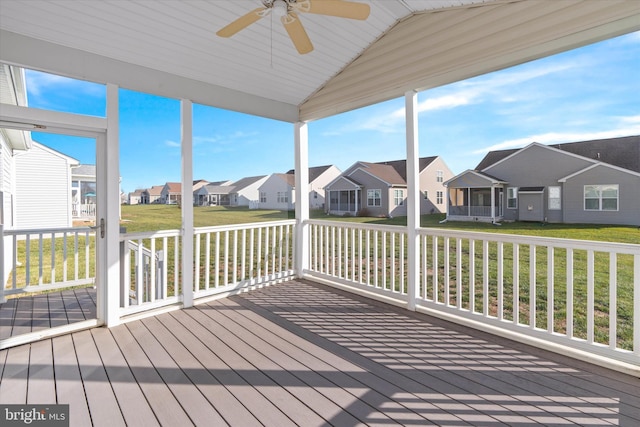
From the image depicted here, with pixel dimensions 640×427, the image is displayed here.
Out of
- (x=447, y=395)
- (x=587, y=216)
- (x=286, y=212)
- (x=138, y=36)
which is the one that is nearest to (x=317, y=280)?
(x=286, y=212)

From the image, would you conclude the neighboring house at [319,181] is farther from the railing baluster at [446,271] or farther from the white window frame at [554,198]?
the white window frame at [554,198]

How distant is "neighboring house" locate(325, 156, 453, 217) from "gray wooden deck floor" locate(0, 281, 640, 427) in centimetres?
126

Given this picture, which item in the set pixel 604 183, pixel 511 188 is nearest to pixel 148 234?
pixel 511 188

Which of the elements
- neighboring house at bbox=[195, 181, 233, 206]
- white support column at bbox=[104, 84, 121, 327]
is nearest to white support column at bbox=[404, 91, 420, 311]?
neighboring house at bbox=[195, 181, 233, 206]

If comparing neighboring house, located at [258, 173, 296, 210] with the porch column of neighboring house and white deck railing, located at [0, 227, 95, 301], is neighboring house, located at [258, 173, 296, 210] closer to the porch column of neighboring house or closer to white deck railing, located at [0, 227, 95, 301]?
white deck railing, located at [0, 227, 95, 301]

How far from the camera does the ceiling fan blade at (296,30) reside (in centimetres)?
224

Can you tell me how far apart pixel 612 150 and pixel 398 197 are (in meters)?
1.87

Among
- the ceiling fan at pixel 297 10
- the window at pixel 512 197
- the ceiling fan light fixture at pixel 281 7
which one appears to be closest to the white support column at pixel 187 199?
the ceiling fan at pixel 297 10

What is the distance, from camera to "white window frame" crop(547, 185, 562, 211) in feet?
8.85

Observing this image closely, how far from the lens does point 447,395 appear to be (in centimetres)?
209

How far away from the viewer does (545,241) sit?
2.72 m

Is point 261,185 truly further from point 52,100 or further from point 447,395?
point 447,395

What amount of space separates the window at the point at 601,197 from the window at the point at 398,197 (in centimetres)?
165

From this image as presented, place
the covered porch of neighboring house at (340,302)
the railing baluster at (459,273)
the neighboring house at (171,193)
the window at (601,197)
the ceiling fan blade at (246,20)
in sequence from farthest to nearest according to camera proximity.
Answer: the neighboring house at (171,193)
the railing baluster at (459,273)
the window at (601,197)
the ceiling fan blade at (246,20)
the covered porch of neighboring house at (340,302)
